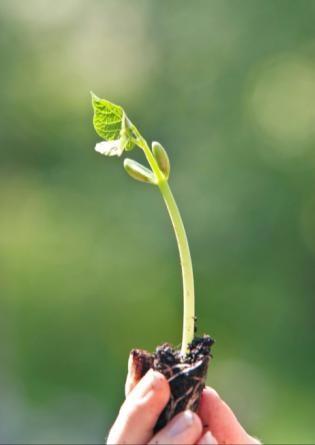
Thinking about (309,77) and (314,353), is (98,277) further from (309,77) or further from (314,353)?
(309,77)

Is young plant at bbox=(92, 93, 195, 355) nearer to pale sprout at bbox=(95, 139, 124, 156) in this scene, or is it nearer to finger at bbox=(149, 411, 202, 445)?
pale sprout at bbox=(95, 139, 124, 156)

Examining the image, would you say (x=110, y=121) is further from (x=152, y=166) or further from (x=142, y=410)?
(x=142, y=410)

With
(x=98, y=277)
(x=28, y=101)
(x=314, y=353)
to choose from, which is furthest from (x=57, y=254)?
(x=314, y=353)

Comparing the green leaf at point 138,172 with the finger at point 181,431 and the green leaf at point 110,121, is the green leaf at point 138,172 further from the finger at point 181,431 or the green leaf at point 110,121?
the finger at point 181,431

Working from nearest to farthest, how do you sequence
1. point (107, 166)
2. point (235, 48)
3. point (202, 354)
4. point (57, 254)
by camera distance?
point (202, 354)
point (57, 254)
point (107, 166)
point (235, 48)

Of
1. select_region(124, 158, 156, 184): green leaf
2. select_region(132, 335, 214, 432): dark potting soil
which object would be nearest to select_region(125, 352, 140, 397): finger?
select_region(132, 335, 214, 432): dark potting soil

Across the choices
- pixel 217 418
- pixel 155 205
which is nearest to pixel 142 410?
pixel 217 418

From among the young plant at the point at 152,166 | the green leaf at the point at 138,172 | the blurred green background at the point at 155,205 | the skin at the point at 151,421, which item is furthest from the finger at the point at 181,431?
the blurred green background at the point at 155,205
